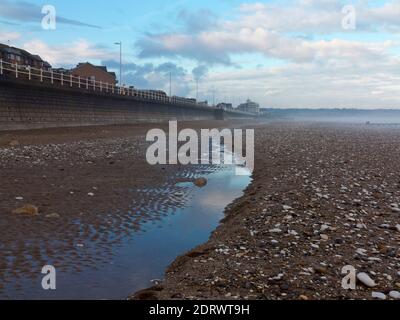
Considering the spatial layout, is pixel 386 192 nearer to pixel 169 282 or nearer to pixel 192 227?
pixel 192 227

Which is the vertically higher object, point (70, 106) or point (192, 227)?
point (70, 106)

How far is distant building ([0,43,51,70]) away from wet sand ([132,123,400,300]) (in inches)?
2960

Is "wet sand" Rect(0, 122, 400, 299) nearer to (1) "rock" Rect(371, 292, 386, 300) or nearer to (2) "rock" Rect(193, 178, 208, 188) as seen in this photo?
(1) "rock" Rect(371, 292, 386, 300)

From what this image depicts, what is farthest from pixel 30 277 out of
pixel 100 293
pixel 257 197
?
pixel 257 197

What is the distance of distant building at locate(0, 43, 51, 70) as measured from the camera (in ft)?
256

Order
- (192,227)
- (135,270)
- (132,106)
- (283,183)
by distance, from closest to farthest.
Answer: (135,270) → (192,227) → (283,183) → (132,106)

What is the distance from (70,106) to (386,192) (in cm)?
3647

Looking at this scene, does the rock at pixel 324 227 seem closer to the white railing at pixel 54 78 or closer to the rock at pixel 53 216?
the rock at pixel 53 216

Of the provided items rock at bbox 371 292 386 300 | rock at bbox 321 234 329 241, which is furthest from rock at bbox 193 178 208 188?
rock at bbox 371 292 386 300

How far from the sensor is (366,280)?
5523 millimetres

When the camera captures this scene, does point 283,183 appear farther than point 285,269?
Yes

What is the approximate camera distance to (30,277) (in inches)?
245

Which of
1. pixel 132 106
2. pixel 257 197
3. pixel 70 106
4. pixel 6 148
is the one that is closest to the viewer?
pixel 257 197

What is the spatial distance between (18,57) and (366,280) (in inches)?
3632
